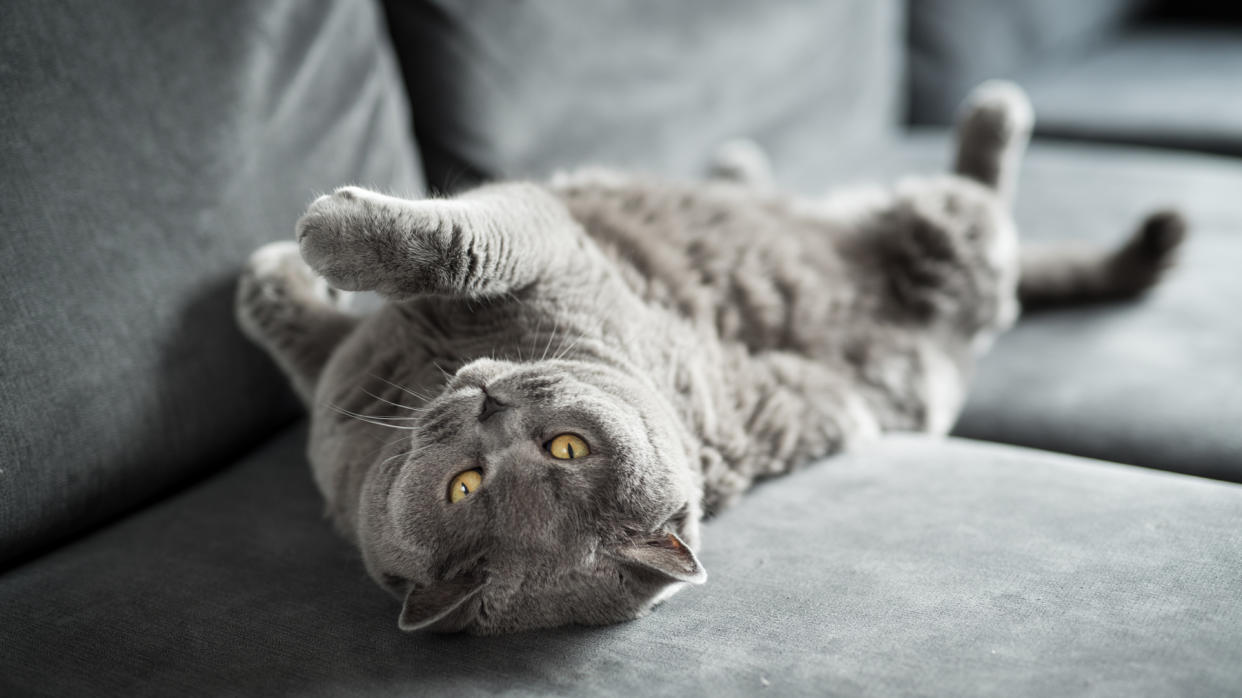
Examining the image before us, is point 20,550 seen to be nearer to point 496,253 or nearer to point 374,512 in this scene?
point 374,512

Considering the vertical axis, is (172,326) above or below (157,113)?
below

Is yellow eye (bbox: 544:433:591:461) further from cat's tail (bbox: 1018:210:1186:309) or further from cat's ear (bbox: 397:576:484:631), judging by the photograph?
cat's tail (bbox: 1018:210:1186:309)

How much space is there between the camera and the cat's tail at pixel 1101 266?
5.77 ft

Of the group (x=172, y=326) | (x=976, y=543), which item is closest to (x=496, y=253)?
(x=172, y=326)

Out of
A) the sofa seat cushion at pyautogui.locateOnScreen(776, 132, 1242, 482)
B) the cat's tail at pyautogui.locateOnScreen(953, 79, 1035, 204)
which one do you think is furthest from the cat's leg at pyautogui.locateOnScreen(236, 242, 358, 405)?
the cat's tail at pyautogui.locateOnScreen(953, 79, 1035, 204)

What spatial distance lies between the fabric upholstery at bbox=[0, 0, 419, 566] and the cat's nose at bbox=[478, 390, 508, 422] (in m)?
0.50

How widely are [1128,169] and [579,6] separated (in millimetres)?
1471

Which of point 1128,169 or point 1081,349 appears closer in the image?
point 1081,349

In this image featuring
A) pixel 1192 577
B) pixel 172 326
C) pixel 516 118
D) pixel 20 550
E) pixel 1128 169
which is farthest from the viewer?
pixel 1128 169

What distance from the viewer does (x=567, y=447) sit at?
110cm

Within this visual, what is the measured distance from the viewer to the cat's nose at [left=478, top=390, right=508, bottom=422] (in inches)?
42.6

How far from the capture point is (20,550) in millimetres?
1178

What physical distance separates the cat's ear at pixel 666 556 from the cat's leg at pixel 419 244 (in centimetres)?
40

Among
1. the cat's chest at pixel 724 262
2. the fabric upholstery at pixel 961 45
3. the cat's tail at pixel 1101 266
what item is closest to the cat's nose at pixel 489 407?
the cat's chest at pixel 724 262
